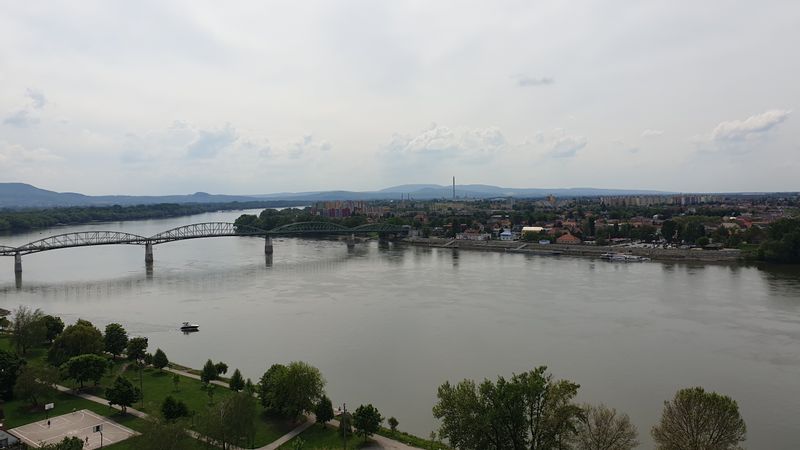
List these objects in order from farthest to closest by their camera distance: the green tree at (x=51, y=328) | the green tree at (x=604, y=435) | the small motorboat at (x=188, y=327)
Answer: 1. the small motorboat at (x=188, y=327)
2. the green tree at (x=51, y=328)
3. the green tree at (x=604, y=435)

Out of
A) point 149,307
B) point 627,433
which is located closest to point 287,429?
point 627,433

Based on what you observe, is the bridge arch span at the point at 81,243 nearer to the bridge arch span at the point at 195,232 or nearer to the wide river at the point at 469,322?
the bridge arch span at the point at 195,232

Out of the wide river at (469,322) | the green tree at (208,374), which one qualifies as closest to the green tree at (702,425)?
the wide river at (469,322)

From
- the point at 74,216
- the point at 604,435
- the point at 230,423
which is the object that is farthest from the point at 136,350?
the point at 74,216

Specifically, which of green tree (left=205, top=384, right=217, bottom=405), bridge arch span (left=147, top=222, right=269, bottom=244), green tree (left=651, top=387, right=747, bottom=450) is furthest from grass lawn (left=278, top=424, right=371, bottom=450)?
bridge arch span (left=147, top=222, right=269, bottom=244)

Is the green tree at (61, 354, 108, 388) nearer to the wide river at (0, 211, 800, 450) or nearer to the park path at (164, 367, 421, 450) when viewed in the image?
the wide river at (0, 211, 800, 450)

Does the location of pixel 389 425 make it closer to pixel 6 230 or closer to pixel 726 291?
pixel 726 291
